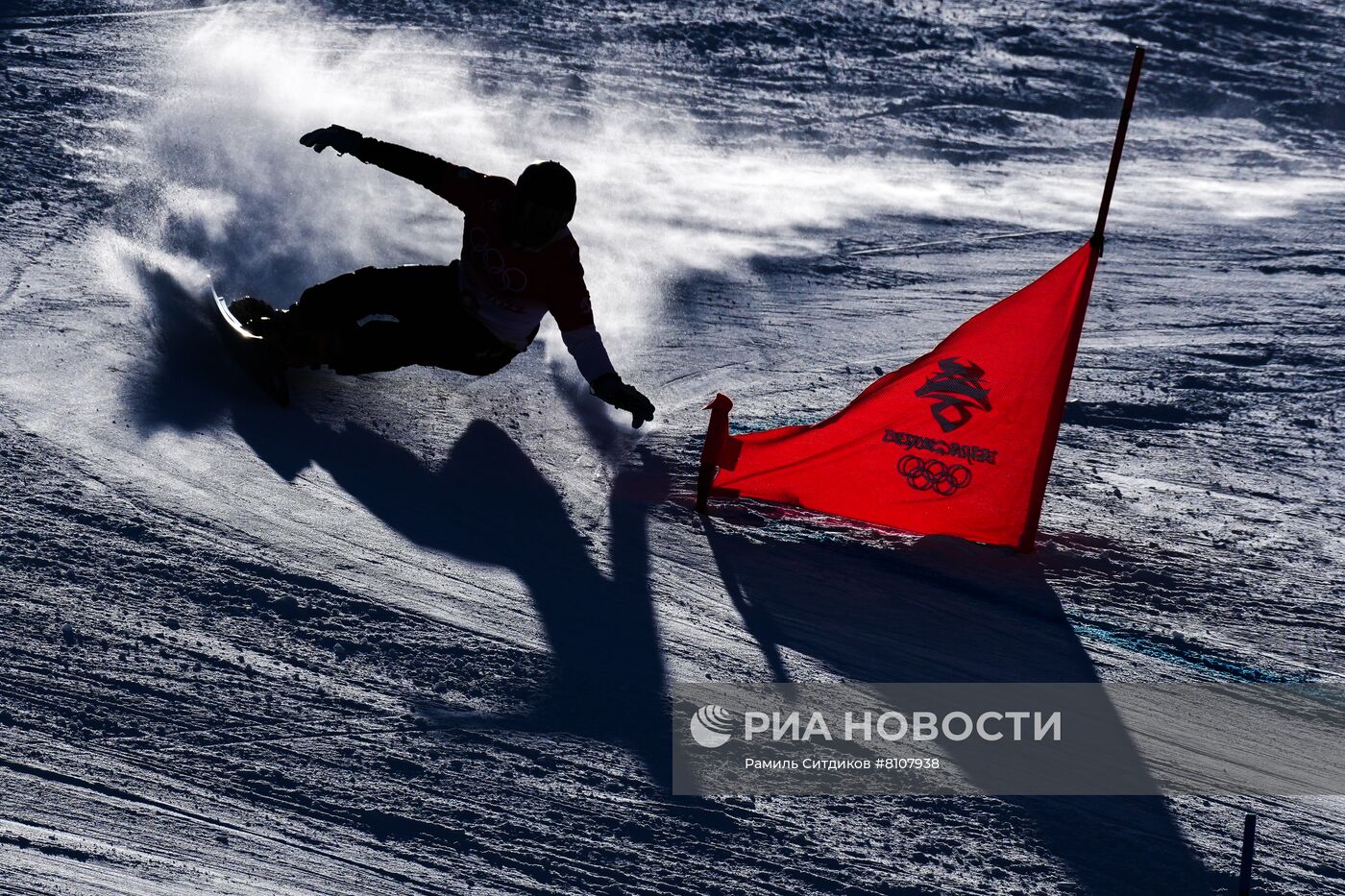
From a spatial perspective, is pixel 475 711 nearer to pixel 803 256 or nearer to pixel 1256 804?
pixel 1256 804

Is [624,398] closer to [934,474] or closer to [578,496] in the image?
[578,496]

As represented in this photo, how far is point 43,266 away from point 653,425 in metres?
2.99

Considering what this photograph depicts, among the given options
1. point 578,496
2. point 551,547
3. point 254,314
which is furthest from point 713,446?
point 254,314

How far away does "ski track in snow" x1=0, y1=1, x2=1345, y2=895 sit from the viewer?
12.2 feet

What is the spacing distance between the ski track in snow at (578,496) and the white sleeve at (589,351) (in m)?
0.54

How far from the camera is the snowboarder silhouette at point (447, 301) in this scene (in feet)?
17.6

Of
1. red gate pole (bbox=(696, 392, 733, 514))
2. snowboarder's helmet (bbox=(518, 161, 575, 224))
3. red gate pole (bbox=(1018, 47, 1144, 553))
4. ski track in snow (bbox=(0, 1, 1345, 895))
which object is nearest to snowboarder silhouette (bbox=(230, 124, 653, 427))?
snowboarder's helmet (bbox=(518, 161, 575, 224))

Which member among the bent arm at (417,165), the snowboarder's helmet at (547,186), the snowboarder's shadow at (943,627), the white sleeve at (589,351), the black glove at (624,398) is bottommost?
the snowboarder's shadow at (943,627)

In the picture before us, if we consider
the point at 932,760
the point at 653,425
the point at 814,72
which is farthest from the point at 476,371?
the point at 814,72

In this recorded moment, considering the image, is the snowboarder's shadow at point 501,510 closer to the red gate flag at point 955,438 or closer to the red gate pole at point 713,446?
the red gate pole at point 713,446

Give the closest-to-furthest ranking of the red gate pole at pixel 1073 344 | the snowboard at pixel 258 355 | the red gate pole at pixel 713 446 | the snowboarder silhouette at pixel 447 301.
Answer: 1. the red gate pole at pixel 1073 344
2. the red gate pole at pixel 713 446
3. the snowboarder silhouette at pixel 447 301
4. the snowboard at pixel 258 355

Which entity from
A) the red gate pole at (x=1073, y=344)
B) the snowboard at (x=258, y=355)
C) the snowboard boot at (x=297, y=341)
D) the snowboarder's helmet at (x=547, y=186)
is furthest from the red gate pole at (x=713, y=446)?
the snowboard at (x=258, y=355)

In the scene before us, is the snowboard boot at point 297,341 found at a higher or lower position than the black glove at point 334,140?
lower

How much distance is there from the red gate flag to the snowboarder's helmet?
3.21ft
